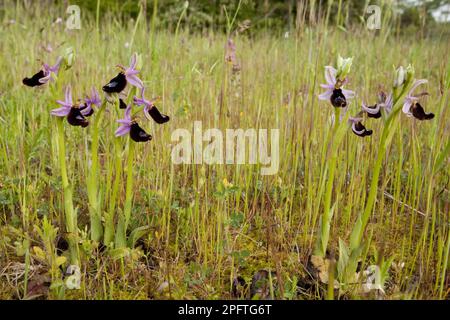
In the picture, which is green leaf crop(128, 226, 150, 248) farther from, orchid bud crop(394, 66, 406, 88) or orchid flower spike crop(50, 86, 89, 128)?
orchid bud crop(394, 66, 406, 88)

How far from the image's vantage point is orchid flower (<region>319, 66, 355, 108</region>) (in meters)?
1.32

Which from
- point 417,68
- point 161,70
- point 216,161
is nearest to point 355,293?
point 216,161

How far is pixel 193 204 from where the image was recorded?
1.53 metres

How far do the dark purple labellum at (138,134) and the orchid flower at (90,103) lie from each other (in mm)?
170

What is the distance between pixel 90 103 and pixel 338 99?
32.8 inches

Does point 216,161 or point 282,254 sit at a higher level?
point 216,161

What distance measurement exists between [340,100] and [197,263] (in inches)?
28.5

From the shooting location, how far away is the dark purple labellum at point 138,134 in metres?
1.32

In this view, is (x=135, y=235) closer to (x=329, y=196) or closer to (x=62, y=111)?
(x=62, y=111)

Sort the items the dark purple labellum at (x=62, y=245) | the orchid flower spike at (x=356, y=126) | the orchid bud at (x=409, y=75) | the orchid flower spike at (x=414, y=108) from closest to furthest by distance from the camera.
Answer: the orchid bud at (x=409, y=75) → the orchid flower spike at (x=414, y=108) → the orchid flower spike at (x=356, y=126) → the dark purple labellum at (x=62, y=245)

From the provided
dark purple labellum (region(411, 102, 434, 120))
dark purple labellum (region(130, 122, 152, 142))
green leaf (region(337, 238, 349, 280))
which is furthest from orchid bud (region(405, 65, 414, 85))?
dark purple labellum (region(130, 122, 152, 142))

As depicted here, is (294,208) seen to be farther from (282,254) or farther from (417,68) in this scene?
(417,68)

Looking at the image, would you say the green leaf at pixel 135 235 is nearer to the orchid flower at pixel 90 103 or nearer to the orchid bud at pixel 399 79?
the orchid flower at pixel 90 103

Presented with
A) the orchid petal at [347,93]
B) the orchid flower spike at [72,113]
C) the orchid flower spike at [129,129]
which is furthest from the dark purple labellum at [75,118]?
the orchid petal at [347,93]
